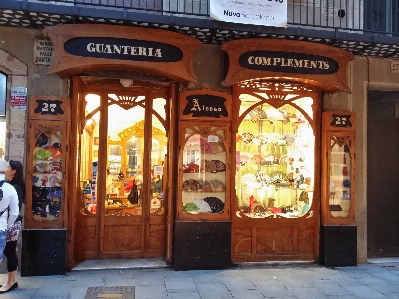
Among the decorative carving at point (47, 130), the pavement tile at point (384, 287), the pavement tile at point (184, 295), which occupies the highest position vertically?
the decorative carving at point (47, 130)

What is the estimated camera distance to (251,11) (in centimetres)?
663

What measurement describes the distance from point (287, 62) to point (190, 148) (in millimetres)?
2293

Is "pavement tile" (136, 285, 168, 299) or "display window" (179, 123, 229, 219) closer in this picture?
"pavement tile" (136, 285, 168, 299)

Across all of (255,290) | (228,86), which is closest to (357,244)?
(255,290)

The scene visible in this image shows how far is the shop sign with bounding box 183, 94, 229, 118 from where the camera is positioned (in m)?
7.03

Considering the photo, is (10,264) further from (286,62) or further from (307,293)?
(286,62)

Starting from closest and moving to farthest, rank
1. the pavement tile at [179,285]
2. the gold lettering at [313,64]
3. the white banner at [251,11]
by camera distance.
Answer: the pavement tile at [179,285]
the white banner at [251,11]
the gold lettering at [313,64]

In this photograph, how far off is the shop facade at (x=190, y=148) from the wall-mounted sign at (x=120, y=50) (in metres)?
0.02

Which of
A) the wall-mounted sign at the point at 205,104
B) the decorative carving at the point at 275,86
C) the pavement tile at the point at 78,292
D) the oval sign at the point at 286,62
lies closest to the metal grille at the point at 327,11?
the oval sign at the point at 286,62

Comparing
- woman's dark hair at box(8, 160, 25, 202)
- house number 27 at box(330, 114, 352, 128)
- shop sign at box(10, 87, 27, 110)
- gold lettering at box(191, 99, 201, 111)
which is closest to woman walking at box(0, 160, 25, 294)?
woman's dark hair at box(8, 160, 25, 202)

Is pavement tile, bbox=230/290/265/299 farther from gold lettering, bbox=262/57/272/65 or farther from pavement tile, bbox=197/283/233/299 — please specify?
gold lettering, bbox=262/57/272/65

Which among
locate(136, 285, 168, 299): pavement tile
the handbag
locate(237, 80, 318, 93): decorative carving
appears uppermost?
locate(237, 80, 318, 93): decorative carving

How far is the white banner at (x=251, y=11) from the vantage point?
646 centimetres

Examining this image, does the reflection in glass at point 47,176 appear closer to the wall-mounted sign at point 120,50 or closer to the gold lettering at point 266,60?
the wall-mounted sign at point 120,50
